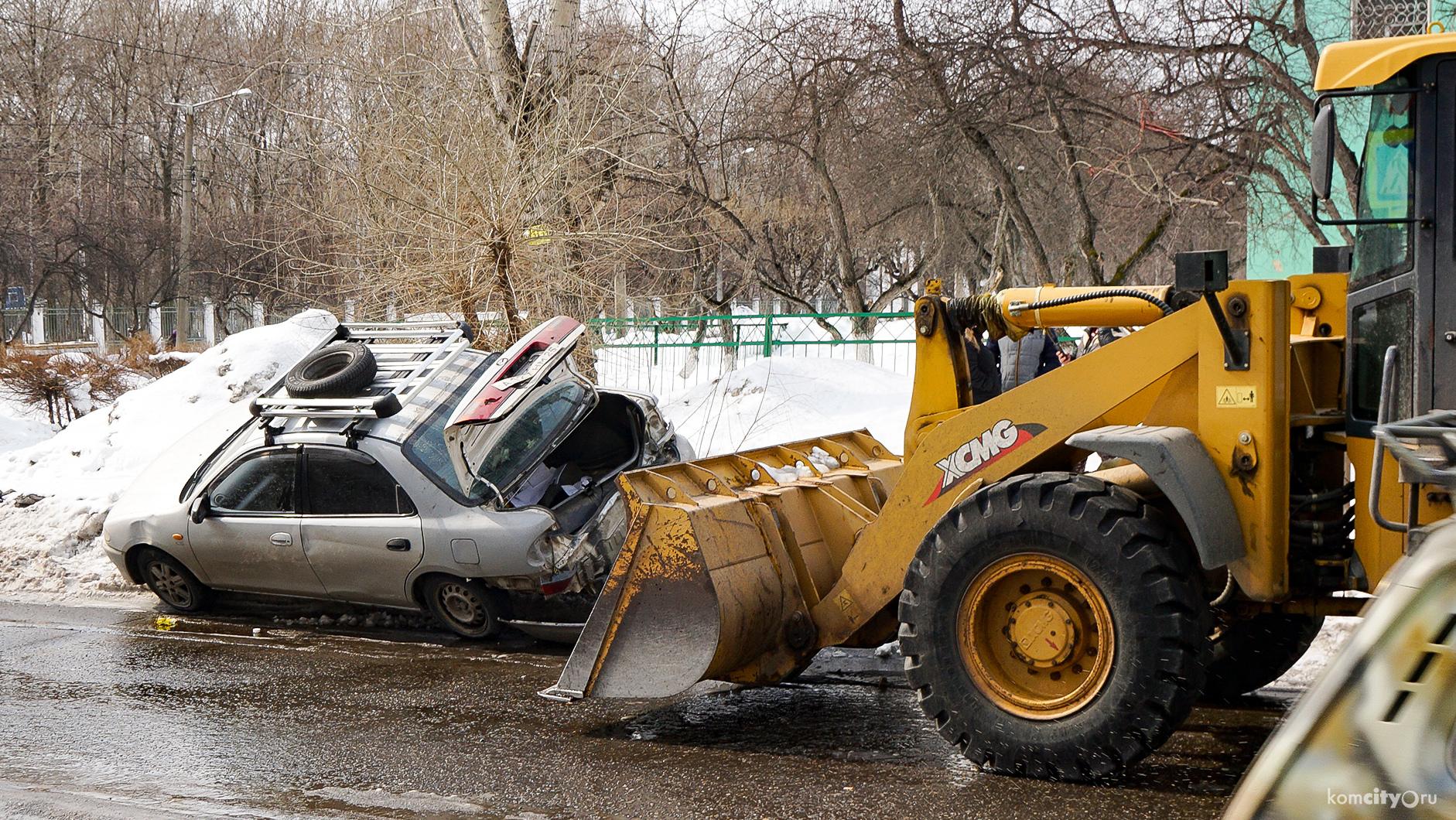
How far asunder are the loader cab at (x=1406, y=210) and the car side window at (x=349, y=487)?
213 inches

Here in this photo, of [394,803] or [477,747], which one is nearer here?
[394,803]

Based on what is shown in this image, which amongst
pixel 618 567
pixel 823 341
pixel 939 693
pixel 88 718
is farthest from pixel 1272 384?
pixel 823 341

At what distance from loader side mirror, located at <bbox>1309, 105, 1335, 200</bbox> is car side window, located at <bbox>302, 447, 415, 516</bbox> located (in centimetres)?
541

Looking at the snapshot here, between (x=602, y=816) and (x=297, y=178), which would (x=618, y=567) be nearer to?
(x=602, y=816)

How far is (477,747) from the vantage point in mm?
5379

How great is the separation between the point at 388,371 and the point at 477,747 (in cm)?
364

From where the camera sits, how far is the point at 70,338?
159 ft

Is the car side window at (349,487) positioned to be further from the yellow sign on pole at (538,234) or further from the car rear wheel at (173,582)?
the yellow sign on pole at (538,234)

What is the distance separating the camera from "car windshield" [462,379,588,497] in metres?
7.36

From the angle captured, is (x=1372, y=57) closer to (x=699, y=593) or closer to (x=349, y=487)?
(x=699, y=593)

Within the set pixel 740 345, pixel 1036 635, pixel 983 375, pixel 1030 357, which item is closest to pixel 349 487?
pixel 983 375

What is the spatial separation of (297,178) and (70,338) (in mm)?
39620

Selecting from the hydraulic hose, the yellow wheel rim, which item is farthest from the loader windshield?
the yellow wheel rim

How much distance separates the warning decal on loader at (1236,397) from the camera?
14.4 feet
